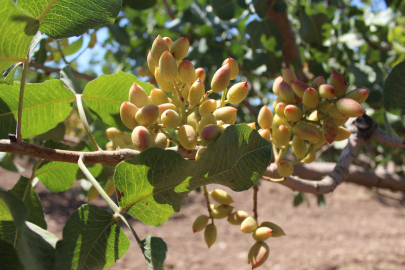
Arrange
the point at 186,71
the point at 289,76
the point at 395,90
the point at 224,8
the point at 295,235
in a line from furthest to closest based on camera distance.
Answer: the point at 295,235 → the point at 224,8 → the point at 395,90 → the point at 289,76 → the point at 186,71

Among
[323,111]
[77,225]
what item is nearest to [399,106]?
[323,111]

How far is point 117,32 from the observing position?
1489 millimetres

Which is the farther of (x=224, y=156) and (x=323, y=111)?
(x=323, y=111)

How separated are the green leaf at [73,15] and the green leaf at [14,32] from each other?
0.22 feet

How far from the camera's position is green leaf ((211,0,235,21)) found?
3.78 feet

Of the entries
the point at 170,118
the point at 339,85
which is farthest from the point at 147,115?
the point at 339,85

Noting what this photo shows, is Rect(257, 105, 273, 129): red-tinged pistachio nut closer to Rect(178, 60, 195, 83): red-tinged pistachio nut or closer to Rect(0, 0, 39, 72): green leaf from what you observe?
A: Rect(178, 60, 195, 83): red-tinged pistachio nut

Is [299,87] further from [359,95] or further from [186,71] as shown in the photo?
[186,71]

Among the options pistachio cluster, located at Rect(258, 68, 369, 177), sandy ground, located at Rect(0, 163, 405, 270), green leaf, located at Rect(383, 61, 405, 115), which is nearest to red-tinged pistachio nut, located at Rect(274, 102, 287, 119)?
pistachio cluster, located at Rect(258, 68, 369, 177)

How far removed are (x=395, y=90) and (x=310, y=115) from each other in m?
0.26

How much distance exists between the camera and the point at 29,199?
0.64 meters

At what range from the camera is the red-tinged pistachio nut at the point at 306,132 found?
1.77 ft

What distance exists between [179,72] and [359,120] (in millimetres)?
680

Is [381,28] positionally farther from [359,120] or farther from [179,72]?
[179,72]
